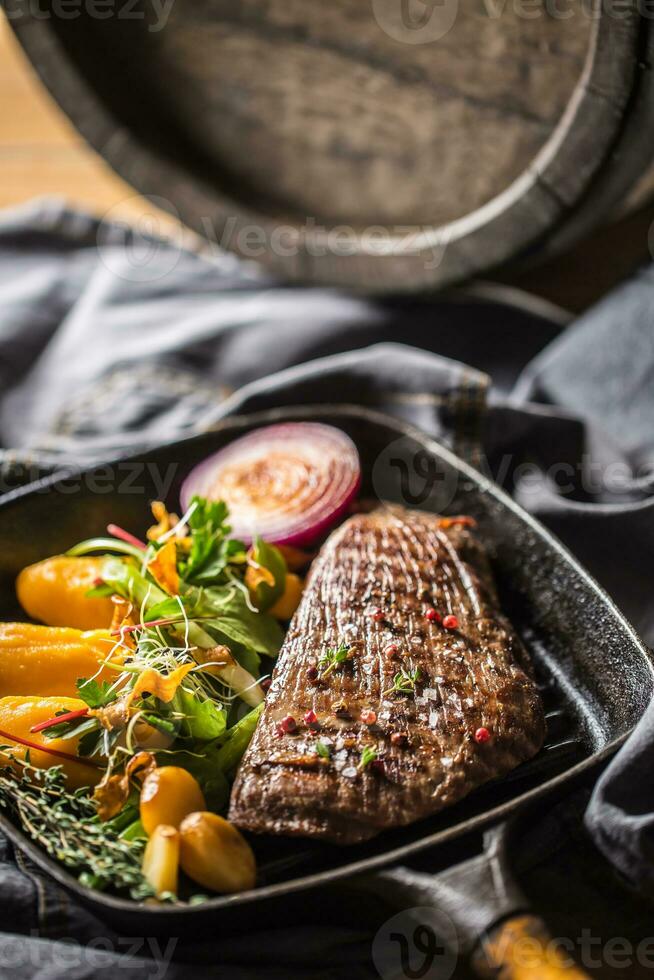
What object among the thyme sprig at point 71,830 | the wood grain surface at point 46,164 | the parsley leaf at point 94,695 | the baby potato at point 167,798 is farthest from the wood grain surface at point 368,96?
the thyme sprig at point 71,830

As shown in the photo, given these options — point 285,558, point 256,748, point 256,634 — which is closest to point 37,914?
point 256,748

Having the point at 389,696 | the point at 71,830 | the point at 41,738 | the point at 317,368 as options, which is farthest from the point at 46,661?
the point at 317,368

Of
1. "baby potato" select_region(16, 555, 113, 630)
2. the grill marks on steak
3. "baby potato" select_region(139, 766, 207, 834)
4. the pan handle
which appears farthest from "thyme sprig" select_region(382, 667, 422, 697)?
"baby potato" select_region(16, 555, 113, 630)

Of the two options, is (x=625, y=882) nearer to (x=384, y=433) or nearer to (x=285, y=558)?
(x=285, y=558)

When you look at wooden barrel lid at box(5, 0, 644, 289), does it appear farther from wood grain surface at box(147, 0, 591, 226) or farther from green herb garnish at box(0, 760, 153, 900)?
green herb garnish at box(0, 760, 153, 900)

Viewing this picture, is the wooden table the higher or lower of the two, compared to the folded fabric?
higher
